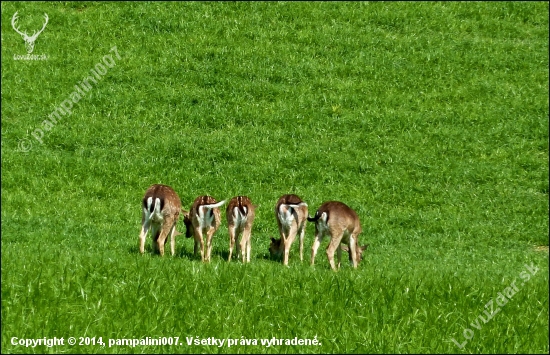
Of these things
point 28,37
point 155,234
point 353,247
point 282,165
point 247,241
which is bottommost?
point 353,247

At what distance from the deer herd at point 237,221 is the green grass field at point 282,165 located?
2.07 ft

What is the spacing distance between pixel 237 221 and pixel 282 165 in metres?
8.82

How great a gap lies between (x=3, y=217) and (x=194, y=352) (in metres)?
12.7

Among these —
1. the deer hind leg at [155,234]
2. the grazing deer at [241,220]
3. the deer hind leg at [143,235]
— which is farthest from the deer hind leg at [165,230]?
the grazing deer at [241,220]

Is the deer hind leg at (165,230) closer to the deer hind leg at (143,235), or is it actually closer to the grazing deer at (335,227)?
the deer hind leg at (143,235)

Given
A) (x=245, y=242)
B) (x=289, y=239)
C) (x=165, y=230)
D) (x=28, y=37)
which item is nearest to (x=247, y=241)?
(x=245, y=242)

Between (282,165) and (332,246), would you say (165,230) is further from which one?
(282,165)

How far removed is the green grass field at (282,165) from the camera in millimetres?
8852

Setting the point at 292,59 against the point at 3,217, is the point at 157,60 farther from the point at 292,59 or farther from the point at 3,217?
the point at 3,217

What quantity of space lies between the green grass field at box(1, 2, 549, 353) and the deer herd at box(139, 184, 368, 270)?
63cm

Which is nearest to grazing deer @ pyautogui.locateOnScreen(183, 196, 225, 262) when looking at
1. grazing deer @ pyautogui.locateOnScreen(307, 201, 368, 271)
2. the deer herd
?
the deer herd

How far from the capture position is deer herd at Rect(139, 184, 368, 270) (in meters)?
15.4

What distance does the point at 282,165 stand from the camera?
24.7 meters

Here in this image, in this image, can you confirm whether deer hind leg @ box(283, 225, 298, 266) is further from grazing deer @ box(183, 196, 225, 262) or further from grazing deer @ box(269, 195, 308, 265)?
grazing deer @ box(183, 196, 225, 262)
